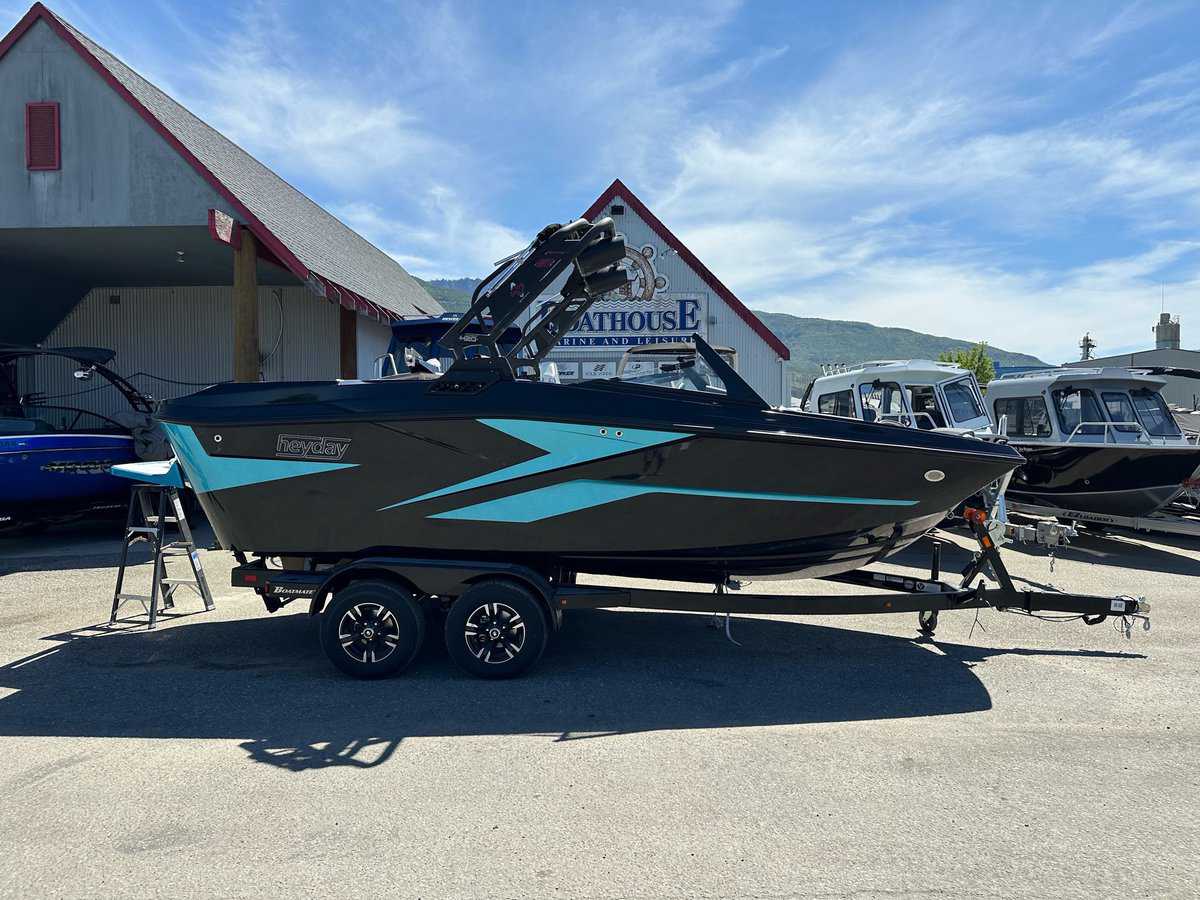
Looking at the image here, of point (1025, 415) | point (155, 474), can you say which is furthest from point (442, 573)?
point (1025, 415)

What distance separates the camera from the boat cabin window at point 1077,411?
10211 millimetres

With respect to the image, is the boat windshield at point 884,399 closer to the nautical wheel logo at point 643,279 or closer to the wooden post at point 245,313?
the nautical wheel logo at point 643,279

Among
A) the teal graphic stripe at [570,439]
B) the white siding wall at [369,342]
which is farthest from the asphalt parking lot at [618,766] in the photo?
the white siding wall at [369,342]

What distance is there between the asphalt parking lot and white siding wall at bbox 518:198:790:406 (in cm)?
1183

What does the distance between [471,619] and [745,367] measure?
13707 mm

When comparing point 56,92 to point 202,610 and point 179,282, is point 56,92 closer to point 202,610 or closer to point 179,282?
point 179,282

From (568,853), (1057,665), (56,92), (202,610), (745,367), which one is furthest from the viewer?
(745,367)

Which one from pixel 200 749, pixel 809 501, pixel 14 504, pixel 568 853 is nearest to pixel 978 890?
pixel 568 853

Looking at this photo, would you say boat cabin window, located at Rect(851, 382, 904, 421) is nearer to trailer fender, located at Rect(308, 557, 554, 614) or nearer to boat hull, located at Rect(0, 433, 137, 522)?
trailer fender, located at Rect(308, 557, 554, 614)

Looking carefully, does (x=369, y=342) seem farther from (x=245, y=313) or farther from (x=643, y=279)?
(x=643, y=279)

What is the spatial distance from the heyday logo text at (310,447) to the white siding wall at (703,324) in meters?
12.3

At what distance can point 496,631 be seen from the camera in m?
4.82

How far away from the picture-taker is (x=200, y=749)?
390 centimetres

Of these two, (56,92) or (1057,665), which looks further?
(56,92)
